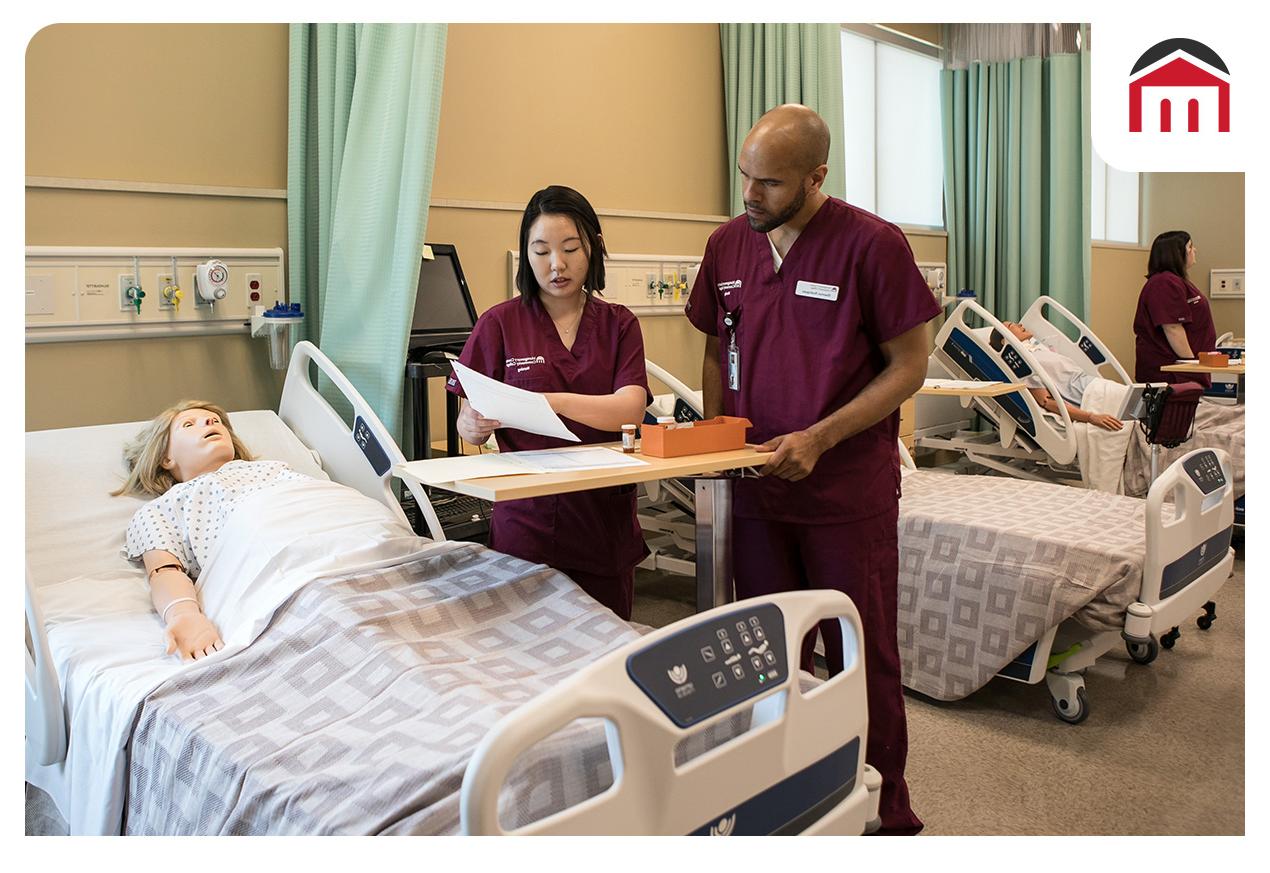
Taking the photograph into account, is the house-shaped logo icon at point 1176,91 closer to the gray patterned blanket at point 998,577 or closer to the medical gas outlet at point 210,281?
the gray patterned blanket at point 998,577

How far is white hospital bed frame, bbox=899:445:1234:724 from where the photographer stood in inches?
98.0

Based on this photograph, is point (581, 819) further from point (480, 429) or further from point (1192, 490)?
point (1192, 490)

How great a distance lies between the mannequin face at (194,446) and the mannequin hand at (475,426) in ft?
2.46

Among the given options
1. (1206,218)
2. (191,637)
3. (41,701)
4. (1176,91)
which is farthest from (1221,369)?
(41,701)

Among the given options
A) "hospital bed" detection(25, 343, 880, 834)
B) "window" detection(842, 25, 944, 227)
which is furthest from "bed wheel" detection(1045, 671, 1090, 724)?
"window" detection(842, 25, 944, 227)

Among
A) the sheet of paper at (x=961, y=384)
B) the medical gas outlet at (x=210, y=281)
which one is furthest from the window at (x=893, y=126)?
the medical gas outlet at (x=210, y=281)

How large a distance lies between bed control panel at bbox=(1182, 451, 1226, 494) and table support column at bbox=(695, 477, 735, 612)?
1.39m

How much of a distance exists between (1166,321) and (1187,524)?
123 inches

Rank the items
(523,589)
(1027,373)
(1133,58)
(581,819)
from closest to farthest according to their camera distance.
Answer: (581,819) < (523,589) < (1133,58) < (1027,373)

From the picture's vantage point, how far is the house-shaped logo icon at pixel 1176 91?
1.94 metres

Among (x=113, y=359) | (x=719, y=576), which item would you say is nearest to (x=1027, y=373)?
(x=719, y=576)

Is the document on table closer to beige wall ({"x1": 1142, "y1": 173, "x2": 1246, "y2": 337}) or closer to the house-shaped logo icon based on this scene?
the house-shaped logo icon

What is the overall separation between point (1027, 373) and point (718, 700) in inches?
148

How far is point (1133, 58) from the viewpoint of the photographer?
204 cm
